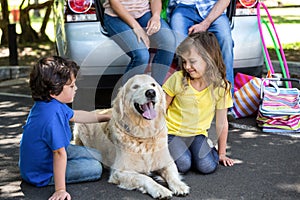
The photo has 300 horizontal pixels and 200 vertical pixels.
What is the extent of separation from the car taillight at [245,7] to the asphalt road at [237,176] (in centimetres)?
124

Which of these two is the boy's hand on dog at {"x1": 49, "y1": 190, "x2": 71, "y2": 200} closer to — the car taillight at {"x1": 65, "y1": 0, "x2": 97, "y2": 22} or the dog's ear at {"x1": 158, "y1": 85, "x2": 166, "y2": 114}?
the dog's ear at {"x1": 158, "y1": 85, "x2": 166, "y2": 114}

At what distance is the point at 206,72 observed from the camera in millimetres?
4594

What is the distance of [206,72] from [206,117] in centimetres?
40

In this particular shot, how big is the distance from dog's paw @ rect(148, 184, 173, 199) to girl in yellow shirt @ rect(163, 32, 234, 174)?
54cm

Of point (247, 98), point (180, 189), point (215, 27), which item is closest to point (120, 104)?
point (180, 189)

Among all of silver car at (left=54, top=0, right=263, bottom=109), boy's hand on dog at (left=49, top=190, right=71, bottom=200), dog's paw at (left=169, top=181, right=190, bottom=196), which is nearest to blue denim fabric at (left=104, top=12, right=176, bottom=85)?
silver car at (left=54, top=0, right=263, bottom=109)

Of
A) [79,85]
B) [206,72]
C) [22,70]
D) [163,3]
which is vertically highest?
[163,3]

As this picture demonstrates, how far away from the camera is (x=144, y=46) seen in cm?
521

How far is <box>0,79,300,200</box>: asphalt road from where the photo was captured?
407 cm

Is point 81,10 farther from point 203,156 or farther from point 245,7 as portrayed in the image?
point 203,156

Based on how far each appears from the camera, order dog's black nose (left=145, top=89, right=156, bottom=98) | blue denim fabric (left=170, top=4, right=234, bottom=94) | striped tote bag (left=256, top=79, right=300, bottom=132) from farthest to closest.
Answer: striped tote bag (left=256, top=79, right=300, bottom=132), blue denim fabric (left=170, top=4, right=234, bottom=94), dog's black nose (left=145, top=89, right=156, bottom=98)

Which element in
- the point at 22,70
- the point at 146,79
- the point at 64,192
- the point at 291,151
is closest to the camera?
the point at 64,192

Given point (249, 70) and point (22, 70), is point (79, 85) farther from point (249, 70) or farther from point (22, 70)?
point (22, 70)

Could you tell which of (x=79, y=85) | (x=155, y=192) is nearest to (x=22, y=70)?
(x=79, y=85)
